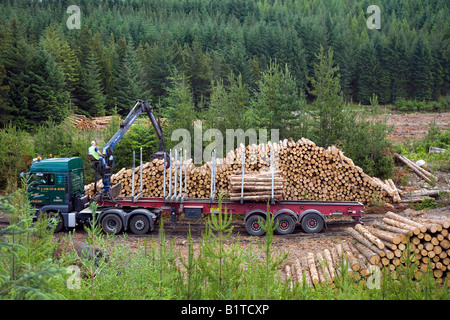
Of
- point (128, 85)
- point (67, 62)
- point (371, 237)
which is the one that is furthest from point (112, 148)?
point (67, 62)

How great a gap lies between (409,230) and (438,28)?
291 feet

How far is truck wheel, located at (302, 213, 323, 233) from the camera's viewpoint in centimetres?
1441

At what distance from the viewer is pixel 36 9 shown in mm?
93688

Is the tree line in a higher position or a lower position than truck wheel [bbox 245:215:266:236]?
higher

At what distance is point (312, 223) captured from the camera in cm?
1452

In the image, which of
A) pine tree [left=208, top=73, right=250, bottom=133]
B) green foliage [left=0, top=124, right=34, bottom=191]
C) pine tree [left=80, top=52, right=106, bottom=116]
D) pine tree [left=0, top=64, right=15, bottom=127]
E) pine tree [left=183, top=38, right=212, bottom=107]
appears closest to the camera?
green foliage [left=0, top=124, right=34, bottom=191]

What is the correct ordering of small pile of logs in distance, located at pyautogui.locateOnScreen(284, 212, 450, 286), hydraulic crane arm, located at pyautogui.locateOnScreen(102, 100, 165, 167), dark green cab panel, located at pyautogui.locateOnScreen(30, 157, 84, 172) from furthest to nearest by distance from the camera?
hydraulic crane arm, located at pyautogui.locateOnScreen(102, 100, 165, 167), dark green cab panel, located at pyautogui.locateOnScreen(30, 157, 84, 172), small pile of logs in distance, located at pyautogui.locateOnScreen(284, 212, 450, 286)

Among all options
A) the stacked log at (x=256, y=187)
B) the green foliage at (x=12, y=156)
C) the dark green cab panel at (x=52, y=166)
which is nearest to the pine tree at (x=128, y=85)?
the green foliage at (x=12, y=156)

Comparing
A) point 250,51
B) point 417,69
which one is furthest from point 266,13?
point 417,69

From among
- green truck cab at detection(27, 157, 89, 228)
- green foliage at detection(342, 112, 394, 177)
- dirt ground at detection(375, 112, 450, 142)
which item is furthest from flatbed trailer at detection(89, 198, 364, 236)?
dirt ground at detection(375, 112, 450, 142)

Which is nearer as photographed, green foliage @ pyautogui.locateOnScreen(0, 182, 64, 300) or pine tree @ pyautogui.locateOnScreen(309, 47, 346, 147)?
green foliage @ pyautogui.locateOnScreen(0, 182, 64, 300)

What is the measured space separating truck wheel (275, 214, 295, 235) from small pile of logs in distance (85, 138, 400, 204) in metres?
2.57

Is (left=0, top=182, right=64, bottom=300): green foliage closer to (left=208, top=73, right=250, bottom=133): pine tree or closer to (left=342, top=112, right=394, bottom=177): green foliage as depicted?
(left=208, top=73, right=250, bottom=133): pine tree

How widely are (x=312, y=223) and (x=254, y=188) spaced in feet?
8.10
